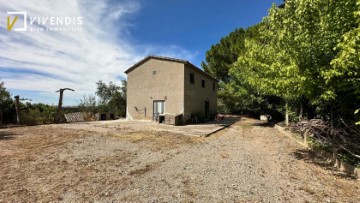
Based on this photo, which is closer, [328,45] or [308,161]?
[328,45]

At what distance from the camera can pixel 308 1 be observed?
4844 millimetres

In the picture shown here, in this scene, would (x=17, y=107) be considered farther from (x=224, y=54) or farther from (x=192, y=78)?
(x=224, y=54)

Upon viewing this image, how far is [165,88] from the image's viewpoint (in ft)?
54.3

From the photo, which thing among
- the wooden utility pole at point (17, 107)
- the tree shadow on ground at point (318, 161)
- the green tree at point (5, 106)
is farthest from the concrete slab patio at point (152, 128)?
the tree shadow on ground at point (318, 161)

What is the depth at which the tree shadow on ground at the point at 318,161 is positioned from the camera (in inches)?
199

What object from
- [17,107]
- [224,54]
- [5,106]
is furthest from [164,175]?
[224,54]

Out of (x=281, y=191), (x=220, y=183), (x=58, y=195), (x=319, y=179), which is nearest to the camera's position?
(x=58, y=195)

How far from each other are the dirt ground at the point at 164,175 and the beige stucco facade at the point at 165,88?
860 centimetres

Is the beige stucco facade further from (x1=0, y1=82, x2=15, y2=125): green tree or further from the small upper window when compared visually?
(x1=0, y1=82, x2=15, y2=125): green tree

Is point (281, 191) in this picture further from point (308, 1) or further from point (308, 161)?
point (308, 1)

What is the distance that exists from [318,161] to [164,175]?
5052 mm

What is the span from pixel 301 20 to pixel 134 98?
15.4m

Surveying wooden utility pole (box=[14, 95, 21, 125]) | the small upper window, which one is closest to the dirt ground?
wooden utility pole (box=[14, 95, 21, 125])

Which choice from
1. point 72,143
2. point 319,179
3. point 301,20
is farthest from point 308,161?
point 72,143
